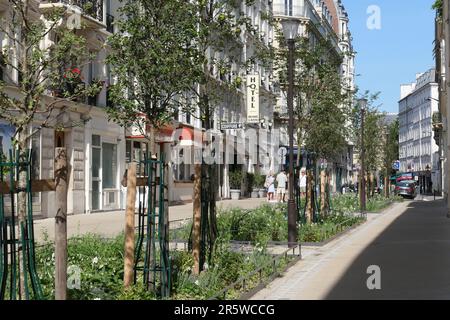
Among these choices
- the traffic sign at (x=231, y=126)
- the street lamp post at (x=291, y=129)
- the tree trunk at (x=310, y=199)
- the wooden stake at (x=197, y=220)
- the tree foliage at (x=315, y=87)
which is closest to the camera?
the wooden stake at (x=197, y=220)

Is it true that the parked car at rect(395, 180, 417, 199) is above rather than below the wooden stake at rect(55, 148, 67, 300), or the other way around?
below

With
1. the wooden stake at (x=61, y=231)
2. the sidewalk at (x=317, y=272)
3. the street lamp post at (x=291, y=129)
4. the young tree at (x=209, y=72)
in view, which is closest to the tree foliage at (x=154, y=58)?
the young tree at (x=209, y=72)

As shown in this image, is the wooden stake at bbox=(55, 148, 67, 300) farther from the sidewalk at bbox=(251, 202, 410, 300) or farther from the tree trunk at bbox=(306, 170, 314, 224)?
the tree trunk at bbox=(306, 170, 314, 224)

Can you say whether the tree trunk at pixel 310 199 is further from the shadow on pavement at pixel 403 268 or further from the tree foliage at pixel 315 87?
the tree foliage at pixel 315 87

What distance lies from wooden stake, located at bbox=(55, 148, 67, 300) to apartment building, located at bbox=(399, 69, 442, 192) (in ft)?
304

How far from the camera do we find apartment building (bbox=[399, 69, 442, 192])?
104625mm

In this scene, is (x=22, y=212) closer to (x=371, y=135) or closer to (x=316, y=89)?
(x=316, y=89)

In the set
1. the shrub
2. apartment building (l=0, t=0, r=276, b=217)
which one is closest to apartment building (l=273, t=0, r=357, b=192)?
apartment building (l=0, t=0, r=276, b=217)

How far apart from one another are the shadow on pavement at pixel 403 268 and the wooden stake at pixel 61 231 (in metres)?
4.10

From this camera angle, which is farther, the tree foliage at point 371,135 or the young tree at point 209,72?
the tree foliage at point 371,135

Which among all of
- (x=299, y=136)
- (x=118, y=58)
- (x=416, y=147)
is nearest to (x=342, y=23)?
(x=416, y=147)

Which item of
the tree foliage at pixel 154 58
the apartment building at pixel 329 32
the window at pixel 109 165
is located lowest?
the window at pixel 109 165

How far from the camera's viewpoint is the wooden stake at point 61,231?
613cm
